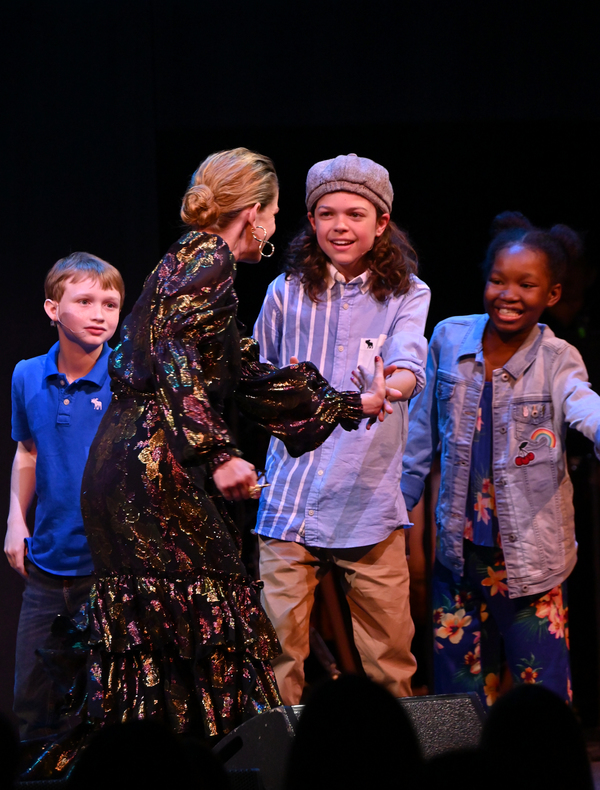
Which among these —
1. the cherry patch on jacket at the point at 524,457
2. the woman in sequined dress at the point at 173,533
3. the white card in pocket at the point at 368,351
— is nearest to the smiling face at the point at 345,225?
the white card in pocket at the point at 368,351

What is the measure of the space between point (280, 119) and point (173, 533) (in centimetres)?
207

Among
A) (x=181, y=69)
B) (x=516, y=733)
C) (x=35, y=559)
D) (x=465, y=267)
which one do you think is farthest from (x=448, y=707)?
(x=181, y=69)

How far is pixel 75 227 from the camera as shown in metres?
3.40

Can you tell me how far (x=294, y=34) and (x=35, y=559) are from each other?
2.17m

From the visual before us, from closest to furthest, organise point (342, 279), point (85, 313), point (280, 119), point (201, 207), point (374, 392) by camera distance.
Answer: point (201, 207)
point (374, 392)
point (342, 279)
point (85, 313)
point (280, 119)

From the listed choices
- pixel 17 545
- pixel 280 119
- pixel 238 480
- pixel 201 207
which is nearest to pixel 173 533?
pixel 238 480

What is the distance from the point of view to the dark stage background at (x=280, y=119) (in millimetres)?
3348

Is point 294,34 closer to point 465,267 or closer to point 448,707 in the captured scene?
point 465,267

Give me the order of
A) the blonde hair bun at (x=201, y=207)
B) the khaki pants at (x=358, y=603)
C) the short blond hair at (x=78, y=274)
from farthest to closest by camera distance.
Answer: the short blond hair at (x=78, y=274) < the khaki pants at (x=358, y=603) < the blonde hair bun at (x=201, y=207)

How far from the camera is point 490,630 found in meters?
2.90

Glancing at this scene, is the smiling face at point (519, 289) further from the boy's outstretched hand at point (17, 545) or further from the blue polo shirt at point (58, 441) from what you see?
the boy's outstretched hand at point (17, 545)

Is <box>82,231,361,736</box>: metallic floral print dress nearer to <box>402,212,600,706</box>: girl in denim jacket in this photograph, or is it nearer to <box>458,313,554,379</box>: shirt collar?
<box>402,212,600,706</box>: girl in denim jacket

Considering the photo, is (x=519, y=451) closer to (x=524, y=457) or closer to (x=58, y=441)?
(x=524, y=457)

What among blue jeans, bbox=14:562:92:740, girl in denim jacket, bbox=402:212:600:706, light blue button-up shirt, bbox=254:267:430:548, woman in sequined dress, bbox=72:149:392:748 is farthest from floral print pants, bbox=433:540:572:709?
blue jeans, bbox=14:562:92:740
